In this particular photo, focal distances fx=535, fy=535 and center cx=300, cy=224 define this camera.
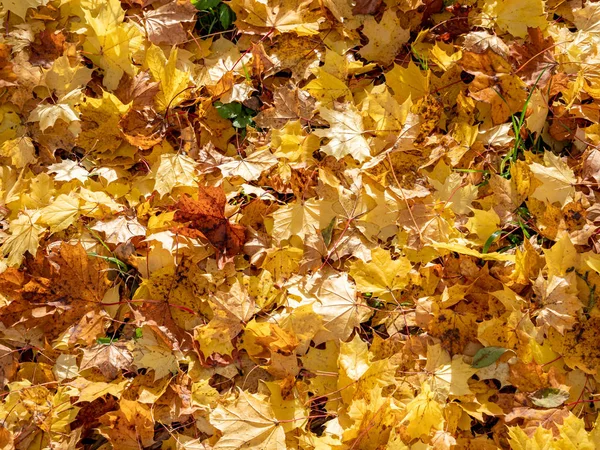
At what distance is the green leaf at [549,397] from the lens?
1.42 metres

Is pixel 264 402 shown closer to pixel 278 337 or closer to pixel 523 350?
pixel 278 337

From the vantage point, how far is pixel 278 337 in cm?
155

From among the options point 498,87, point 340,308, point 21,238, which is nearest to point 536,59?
point 498,87

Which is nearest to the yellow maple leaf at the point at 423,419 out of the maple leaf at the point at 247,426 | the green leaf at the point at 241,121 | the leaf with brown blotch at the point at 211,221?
the maple leaf at the point at 247,426

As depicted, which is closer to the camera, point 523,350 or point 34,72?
point 523,350

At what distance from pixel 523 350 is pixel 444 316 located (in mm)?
228

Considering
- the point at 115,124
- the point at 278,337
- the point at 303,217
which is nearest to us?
the point at 278,337

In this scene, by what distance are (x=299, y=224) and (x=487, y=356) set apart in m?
0.68

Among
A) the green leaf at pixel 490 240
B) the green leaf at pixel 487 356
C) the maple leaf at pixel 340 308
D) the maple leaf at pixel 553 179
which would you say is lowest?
the green leaf at pixel 487 356

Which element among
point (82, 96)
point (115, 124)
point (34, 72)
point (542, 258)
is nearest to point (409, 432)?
point (542, 258)

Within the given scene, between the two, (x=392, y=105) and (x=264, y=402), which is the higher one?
(x=392, y=105)

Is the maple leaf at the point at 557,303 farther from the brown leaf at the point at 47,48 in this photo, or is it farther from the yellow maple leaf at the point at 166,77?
the brown leaf at the point at 47,48

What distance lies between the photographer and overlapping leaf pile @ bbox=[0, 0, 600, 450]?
1491 mm

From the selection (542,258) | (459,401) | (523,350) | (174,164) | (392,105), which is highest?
(392,105)
